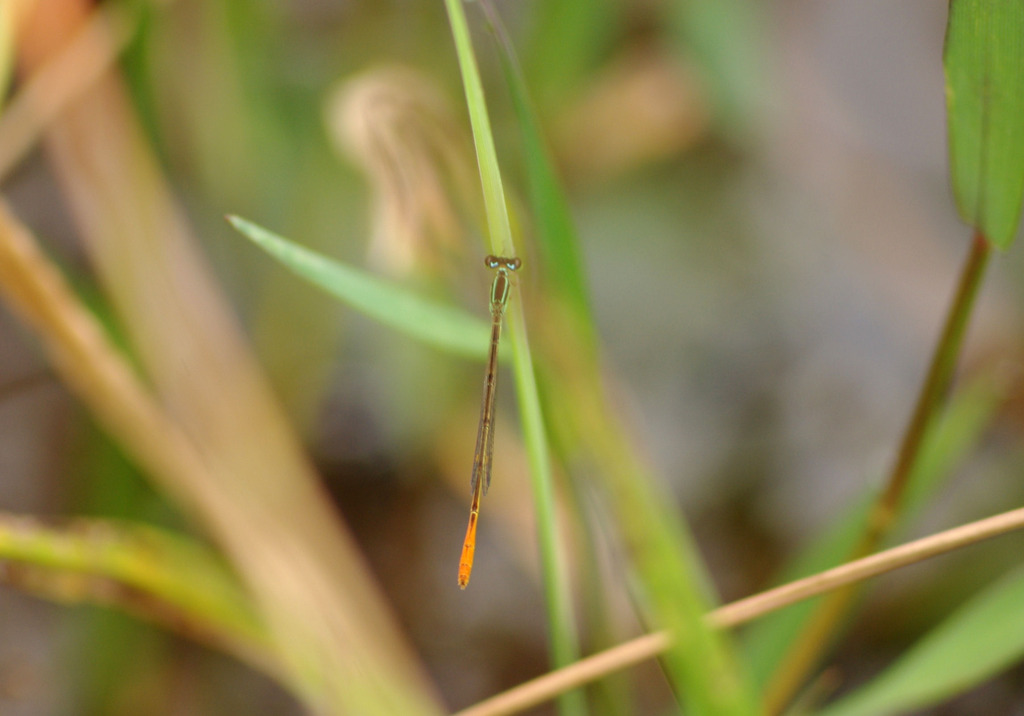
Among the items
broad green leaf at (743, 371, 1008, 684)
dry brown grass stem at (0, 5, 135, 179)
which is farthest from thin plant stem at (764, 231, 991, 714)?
dry brown grass stem at (0, 5, 135, 179)

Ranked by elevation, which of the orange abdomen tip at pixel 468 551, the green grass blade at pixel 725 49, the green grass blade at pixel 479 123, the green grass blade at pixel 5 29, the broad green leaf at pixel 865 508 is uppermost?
the green grass blade at pixel 725 49

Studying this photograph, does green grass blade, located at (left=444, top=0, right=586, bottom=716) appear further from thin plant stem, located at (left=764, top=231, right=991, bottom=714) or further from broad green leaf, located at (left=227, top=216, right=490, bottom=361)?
thin plant stem, located at (left=764, top=231, right=991, bottom=714)

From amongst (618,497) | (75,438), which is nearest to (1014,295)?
(618,497)

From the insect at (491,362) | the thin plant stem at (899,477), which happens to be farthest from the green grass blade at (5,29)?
the thin plant stem at (899,477)

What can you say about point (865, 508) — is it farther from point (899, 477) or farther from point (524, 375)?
point (524, 375)

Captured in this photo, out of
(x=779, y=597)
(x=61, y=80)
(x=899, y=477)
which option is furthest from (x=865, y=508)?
(x=61, y=80)

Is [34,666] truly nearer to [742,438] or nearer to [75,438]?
[75,438]

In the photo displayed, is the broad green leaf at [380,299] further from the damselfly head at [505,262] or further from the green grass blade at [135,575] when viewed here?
the green grass blade at [135,575]
